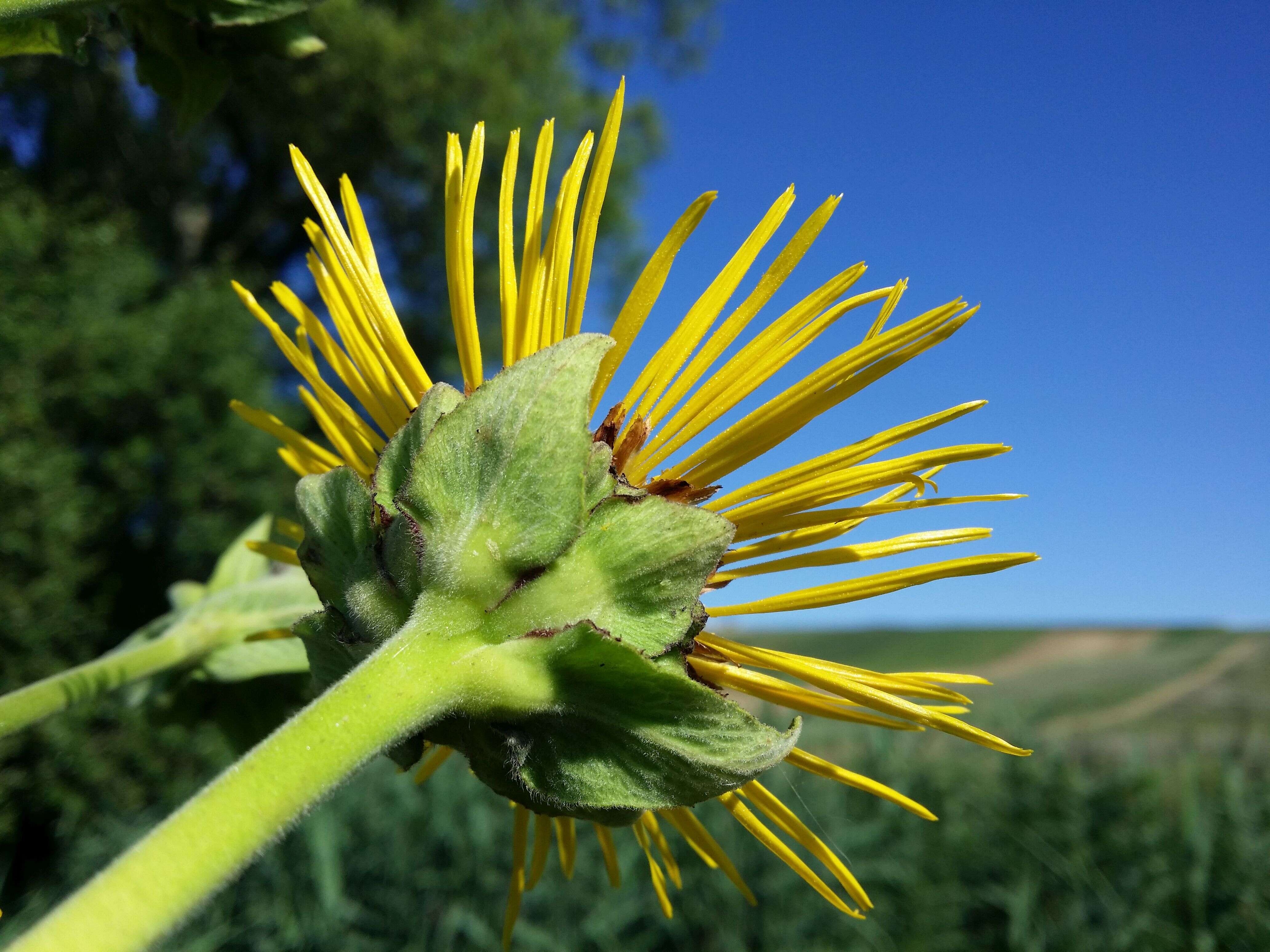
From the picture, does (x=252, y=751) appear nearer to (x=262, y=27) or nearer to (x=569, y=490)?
(x=569, y=490)

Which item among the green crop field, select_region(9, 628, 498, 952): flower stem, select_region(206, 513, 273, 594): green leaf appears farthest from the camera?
the green crop field

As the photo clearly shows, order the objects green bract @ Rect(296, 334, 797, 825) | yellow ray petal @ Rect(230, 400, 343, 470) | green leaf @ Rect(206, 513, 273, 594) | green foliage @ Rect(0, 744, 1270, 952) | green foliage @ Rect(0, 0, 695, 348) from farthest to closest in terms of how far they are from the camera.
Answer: green foliage @ Rect(0, 0, 695, 348), green foliage @ Rect(0, 744, 1270, 952), green leaf @ Rect(206, 513, 273, 594), yellow ray petal @ Rect(230, 400, 343, 470), green bract @ Rect(296, 334, 797, 825)

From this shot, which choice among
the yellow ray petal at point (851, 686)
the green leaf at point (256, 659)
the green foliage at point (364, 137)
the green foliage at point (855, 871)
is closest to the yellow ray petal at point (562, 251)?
the yellow ray petal at point (851, 686)

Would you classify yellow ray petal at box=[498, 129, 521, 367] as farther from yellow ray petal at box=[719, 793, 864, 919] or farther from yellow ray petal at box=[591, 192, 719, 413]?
yellow ray petal at box=[719, 793, 864, 919]

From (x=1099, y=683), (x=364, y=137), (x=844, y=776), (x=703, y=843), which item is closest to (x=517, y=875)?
(x=703, y=843)

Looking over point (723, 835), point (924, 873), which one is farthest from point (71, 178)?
point (924, 873)

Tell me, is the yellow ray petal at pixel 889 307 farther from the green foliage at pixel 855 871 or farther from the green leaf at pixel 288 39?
the green foliage at pixel 855 871

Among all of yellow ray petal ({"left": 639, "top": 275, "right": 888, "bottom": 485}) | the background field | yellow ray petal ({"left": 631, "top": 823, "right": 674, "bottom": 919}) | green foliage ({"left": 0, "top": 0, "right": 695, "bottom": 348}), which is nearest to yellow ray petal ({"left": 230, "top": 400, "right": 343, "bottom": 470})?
yellow ray petal ({"left": 639, "top": 275, "right": 888, "bottom": 485})
